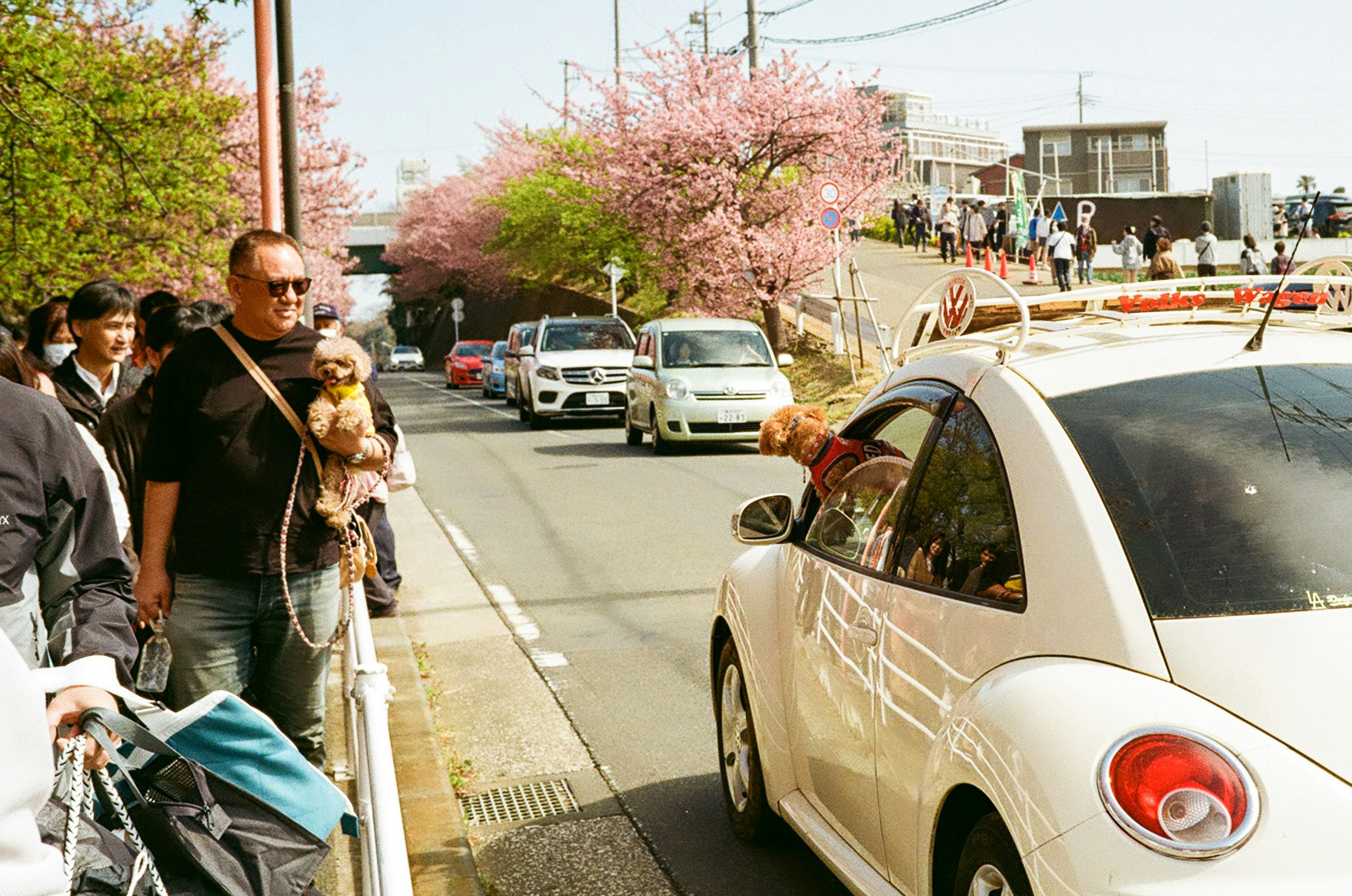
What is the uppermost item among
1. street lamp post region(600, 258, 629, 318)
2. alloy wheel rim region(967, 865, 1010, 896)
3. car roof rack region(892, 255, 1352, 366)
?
street lamp post region(600, 258, 629, 318)

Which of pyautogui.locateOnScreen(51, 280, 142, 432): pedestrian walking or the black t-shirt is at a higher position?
pyautogui.locateOnScreen(51, 280, 142, 432): pedestrian walking

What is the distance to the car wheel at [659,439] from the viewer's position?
18.4m

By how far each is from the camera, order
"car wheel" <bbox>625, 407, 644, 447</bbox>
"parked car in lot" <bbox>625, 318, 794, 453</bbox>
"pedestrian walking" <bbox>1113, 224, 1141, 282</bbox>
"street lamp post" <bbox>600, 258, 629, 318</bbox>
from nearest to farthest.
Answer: "parked car in lot" <bbox>625, 318, 794, 453</bbox>, "car wheel" <bbox>625, 407, 644, 447</bbox>, "pedestrian walking" <bbox>1113, 224, 1141, 282</bbox>, "street lamp post" <bbox>600, 258, 629, 318</bbox>

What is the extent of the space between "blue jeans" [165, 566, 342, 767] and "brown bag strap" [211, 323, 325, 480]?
0.37 metres

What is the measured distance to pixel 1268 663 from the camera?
2408 millimetres

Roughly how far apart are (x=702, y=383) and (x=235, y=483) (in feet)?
47.6

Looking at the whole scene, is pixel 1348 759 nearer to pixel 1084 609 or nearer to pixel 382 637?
pixel 1084 609

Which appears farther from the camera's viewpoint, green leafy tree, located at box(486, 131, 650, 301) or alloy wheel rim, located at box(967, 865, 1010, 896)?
green leafy tree, located at box(486, 131, 650, 301)

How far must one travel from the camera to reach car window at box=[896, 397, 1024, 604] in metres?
2.95

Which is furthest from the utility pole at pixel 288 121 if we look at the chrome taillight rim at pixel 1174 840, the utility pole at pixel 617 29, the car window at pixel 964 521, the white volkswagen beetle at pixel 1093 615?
the utility pole at pixel 617 29

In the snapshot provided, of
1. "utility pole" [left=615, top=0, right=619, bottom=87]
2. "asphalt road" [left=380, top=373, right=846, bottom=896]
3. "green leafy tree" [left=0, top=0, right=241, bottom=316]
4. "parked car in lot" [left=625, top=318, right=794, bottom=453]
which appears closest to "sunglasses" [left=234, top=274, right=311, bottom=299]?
"asphalt road" [left=380, top=373, right=846, bottom=896]

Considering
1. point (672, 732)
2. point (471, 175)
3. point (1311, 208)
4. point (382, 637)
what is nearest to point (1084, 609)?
point (1311, 208)

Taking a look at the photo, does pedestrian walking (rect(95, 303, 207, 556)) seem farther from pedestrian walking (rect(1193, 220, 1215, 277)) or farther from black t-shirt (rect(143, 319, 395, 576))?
pedestrian walking (rect(1193, 220, 1215, 277))

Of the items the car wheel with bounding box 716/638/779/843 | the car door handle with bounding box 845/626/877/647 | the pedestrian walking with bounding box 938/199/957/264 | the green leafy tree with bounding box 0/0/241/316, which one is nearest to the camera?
the car door handle with bounding box 845/626/877/647
